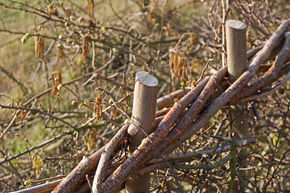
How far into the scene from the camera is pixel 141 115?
4.17 ft

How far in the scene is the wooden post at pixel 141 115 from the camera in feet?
4.08

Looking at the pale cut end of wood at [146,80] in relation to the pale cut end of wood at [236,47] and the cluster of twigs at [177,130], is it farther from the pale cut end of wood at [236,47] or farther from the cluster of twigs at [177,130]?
the pale cut end of wood at [236,47]

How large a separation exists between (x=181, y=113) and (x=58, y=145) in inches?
79.0

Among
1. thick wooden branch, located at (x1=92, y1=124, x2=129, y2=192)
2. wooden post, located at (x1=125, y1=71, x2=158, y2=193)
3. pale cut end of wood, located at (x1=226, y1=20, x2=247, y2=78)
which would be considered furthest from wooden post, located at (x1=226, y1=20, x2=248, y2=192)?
thick wooden branch, located at (x1=92, y1=124, x2=129, y2=192)

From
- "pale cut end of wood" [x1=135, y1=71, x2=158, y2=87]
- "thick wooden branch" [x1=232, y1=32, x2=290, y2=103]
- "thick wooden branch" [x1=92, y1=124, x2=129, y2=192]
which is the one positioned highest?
"pale cut end of wood" [x1=135, y1=71, x2=158, y2=87]

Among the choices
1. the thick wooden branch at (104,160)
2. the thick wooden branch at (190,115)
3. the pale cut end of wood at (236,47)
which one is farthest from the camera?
the pale cut end of wood at (236,47)

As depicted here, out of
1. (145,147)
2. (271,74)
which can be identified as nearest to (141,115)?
(145,147)

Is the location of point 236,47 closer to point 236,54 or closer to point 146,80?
point 236,54

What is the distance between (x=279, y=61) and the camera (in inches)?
65.3

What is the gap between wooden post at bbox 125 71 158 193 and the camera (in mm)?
1243

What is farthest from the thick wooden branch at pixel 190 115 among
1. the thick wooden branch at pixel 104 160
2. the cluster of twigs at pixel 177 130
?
the thick wooden branch at pixel 104 160

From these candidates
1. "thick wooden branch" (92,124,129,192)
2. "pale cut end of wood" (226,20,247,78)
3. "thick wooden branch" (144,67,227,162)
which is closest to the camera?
"thick wooden branch" (92,124,129,192)

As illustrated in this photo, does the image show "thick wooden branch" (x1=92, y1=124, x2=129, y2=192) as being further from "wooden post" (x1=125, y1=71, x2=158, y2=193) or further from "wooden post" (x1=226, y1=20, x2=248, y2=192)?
"wooden post" (x1=226, y1=20, x2=248, y2=192)

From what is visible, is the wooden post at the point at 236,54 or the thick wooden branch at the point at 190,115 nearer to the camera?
the thick wooden branch at the point at 190,115
